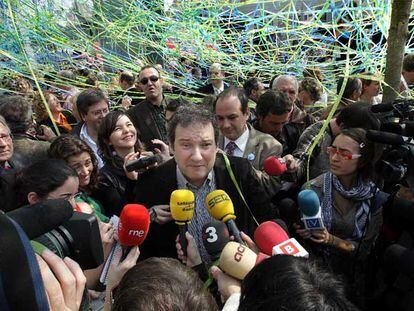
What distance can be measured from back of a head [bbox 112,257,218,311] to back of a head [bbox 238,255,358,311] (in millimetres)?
138

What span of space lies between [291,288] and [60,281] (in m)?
0.63

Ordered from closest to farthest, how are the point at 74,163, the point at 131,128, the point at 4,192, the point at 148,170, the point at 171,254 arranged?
the point at 171,254 → the point at 148,170 → the point at 4,192 → the point at 74,163 → the point at 131,128

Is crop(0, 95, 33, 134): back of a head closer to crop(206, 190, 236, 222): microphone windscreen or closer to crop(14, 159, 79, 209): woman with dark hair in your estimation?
crop(14, 159, 79, 209): woman with dark hair

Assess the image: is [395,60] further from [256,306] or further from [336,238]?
[256,306]

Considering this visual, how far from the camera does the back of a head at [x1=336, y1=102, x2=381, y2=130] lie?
2.86 m

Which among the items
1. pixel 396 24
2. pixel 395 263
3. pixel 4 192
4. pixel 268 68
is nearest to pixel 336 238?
pixel 395 263

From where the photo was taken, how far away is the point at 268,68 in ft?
18.1

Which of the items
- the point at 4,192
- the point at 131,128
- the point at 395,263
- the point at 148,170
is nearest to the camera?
the point at 395,263

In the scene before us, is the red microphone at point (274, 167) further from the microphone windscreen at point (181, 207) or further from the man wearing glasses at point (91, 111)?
the man wearing glasses at point (91, 111)

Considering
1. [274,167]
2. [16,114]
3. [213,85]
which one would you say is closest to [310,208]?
[274,167]

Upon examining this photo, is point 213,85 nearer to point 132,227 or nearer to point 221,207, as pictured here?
point 221,207

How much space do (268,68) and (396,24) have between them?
121 inches

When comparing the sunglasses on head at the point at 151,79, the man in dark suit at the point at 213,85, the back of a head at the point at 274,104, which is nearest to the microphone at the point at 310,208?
the back of a head at the point at 274,104

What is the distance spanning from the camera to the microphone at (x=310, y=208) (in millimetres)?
2084
